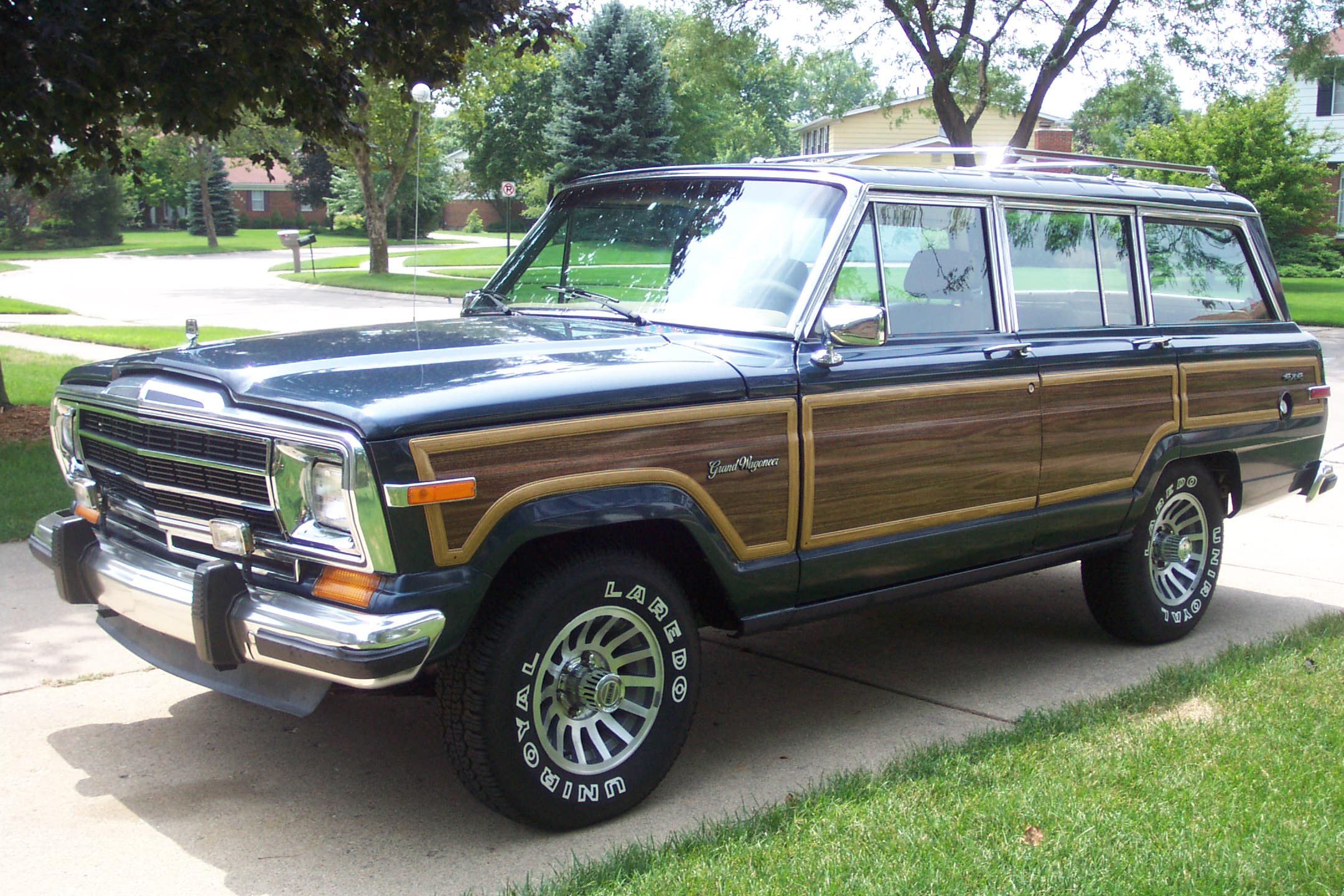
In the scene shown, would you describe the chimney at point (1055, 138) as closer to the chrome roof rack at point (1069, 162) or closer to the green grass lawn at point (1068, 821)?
the chrome roof rack at point (1069, 162)

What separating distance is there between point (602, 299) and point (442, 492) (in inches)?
67.1

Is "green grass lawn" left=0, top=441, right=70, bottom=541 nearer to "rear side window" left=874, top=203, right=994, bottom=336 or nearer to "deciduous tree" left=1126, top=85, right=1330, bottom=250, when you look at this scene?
"rear side window" left=874, top=203, right=994, bottom=336

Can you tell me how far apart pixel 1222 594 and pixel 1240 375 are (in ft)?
4.97

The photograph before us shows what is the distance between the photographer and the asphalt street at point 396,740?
12.2 ft

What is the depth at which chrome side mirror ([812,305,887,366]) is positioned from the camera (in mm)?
4258

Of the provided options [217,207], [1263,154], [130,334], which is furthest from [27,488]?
[217,207]

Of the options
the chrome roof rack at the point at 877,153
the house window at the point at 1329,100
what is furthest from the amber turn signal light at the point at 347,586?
the house window at the point at 1329,100

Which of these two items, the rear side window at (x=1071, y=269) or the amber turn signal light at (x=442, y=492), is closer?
the amber turn signal light at (x=442, y=492)

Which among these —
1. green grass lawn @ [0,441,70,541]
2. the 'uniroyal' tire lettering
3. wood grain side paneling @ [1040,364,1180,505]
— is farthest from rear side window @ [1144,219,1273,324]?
green grass lawn @ [0,441,70,541]

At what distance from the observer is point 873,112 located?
53.2 metres

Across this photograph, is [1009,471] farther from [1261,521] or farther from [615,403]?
[1261,521]

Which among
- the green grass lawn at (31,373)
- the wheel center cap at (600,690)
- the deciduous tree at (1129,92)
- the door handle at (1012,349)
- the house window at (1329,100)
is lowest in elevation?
the wheel center cap at (600,690)

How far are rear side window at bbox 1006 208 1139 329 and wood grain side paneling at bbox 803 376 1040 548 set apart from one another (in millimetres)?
475

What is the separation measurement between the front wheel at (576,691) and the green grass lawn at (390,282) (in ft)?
77.6
